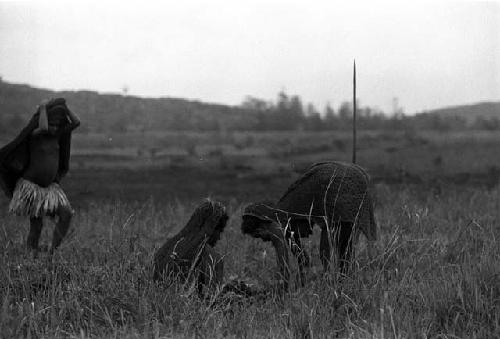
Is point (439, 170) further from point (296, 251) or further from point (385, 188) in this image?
point (296, 251)

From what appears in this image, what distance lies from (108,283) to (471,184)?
12.2 metres

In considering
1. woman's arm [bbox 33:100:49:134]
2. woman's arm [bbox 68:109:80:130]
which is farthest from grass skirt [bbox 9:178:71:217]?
woman's arm [bbox 68:109:80:130]

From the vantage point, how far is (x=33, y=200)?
7.93 metres

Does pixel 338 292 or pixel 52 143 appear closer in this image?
pixel 338 292

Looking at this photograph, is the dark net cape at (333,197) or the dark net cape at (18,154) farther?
the dark net cape at (18,154)

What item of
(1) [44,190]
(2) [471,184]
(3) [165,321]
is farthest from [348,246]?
(2) [471,184]

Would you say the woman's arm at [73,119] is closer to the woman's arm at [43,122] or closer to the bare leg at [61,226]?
the woman's arm at [43,122]

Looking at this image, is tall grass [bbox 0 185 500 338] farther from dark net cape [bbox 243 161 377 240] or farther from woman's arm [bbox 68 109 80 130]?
woman's arm [bbox 68 109 80 130]

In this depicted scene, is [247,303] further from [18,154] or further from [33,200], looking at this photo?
[18,154]

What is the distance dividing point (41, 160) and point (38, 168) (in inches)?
3.4

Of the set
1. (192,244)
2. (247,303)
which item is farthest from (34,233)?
(247,303)

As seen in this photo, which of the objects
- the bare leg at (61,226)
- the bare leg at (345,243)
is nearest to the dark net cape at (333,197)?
the bare leg at (345,243)

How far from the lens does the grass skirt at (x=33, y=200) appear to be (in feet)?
26.0

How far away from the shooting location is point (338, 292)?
19.6 ft
